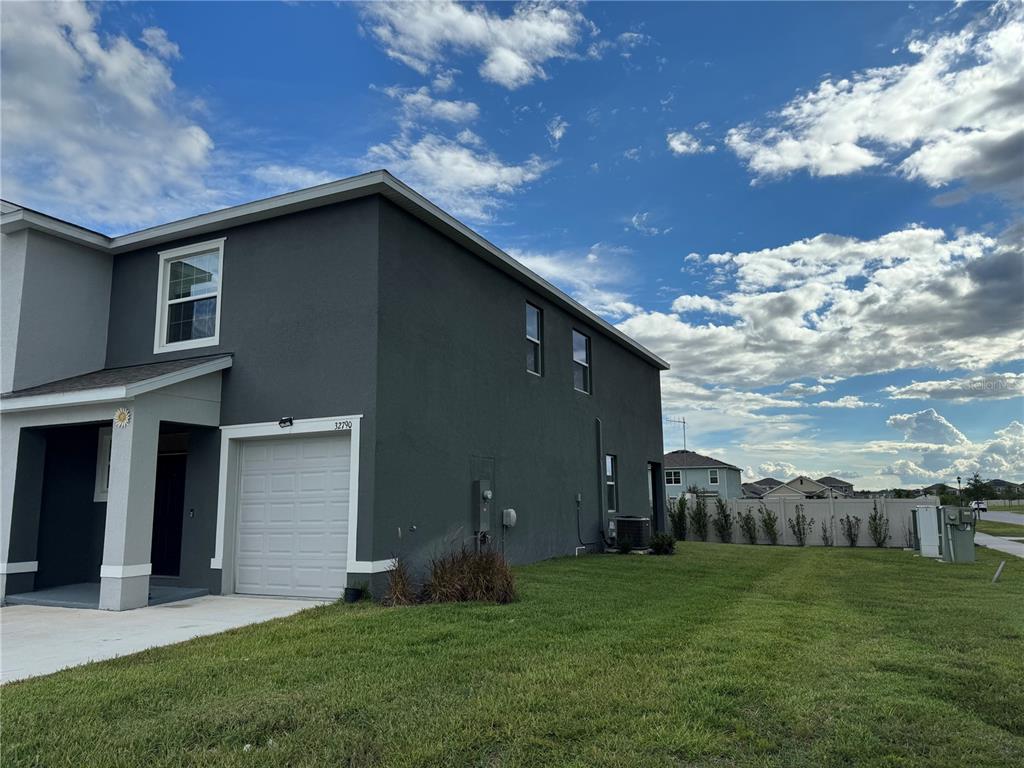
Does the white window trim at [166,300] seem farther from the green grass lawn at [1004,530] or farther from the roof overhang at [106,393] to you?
the green grass lawn at [1004,530]

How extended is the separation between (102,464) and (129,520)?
329cm

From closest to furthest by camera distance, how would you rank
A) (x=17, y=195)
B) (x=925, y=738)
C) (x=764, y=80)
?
1. (x=925, y=738)
2. (x=17, y=195)
3. (x=764, y=80)

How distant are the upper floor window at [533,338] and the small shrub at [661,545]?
4900mm

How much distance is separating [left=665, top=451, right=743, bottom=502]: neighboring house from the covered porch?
3977 centimetres

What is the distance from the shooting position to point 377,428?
9.05 metres

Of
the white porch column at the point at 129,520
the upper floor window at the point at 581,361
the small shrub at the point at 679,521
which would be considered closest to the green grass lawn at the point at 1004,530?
the small shrub at the point at 679,521

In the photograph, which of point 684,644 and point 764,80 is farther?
point 764,80

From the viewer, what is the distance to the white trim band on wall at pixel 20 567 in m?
9.70

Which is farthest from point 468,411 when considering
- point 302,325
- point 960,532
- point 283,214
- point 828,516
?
point 828,516

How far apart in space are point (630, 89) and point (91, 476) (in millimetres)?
11816

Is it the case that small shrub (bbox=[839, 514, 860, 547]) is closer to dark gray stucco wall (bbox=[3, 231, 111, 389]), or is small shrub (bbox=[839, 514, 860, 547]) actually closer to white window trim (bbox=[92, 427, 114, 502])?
white window trim (bbox=[92, 427, 114, 502])

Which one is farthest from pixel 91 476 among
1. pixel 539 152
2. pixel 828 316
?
pixel 828 316

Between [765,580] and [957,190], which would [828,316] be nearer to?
[957,190]

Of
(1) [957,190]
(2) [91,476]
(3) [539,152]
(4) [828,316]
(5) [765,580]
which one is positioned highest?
(3) [539,152]
